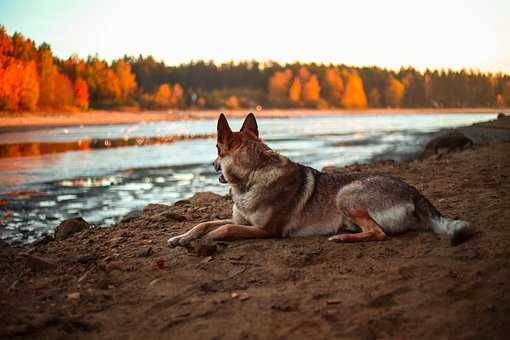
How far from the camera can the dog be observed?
590cm

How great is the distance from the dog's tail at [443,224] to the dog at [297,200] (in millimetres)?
13

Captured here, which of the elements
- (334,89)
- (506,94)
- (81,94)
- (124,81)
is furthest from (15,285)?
(506,94)

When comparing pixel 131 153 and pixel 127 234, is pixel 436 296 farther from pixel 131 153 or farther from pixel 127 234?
pixel 131 153

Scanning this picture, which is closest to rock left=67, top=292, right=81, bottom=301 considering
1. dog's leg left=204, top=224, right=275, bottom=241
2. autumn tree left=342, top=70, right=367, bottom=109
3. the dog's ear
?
dog's leg left=204, top=224, right=275, bottom=241

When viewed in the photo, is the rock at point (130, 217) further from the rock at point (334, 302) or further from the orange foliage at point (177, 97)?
the orange foliage at point (177, 97)

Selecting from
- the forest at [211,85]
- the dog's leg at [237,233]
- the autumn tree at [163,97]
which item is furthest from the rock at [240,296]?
the autumn tree at [163,97]

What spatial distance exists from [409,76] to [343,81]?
107ft

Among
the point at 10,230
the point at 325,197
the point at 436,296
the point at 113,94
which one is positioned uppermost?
the point at 113,94

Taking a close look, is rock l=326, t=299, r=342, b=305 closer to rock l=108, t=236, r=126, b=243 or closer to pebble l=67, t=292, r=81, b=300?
pebble l=67, t=292, r=81, b=300

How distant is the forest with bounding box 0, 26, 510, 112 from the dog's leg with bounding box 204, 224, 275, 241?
6472 centimetres

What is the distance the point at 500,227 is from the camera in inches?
222

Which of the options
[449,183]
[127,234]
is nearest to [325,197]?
[127,234]

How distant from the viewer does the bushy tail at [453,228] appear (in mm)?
5223

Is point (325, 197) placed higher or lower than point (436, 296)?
higher
